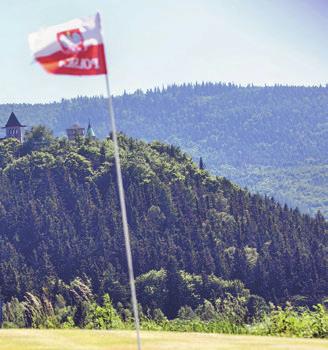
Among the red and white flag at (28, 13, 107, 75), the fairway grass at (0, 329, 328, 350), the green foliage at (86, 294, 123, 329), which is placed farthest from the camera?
the green foliage at (86, 294, 123, 329)

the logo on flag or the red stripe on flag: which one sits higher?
the logo on flag

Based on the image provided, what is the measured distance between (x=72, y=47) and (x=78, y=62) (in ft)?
1.12

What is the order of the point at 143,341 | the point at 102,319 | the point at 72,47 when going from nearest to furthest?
the point at 72,47
the point at 143,341
the point at 102,319

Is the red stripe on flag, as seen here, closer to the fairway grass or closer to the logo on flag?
the logo on flag

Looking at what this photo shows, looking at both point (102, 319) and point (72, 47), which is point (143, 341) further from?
point (72, 47)

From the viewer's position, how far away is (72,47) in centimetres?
2478

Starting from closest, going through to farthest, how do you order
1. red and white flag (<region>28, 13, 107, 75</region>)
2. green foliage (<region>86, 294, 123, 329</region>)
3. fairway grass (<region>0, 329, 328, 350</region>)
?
1. red and white flag (<region>28, 13, 107, 75</region>)
2. fairway grass (<region>0, 329, 328, 350</region>)
3. green foliage (<region>86, 294, 123, 329</region>)

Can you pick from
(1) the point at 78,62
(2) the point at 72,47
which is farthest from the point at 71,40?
(1) the point at 78,62

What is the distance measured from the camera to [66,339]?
98.9 feet

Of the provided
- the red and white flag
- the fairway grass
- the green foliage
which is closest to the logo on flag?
the red and white flag

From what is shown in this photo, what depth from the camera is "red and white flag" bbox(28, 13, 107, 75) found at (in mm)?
24688

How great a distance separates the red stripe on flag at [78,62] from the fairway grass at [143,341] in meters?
7.17

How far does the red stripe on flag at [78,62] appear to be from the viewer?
972 inches

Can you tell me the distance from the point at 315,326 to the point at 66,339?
260 inches
